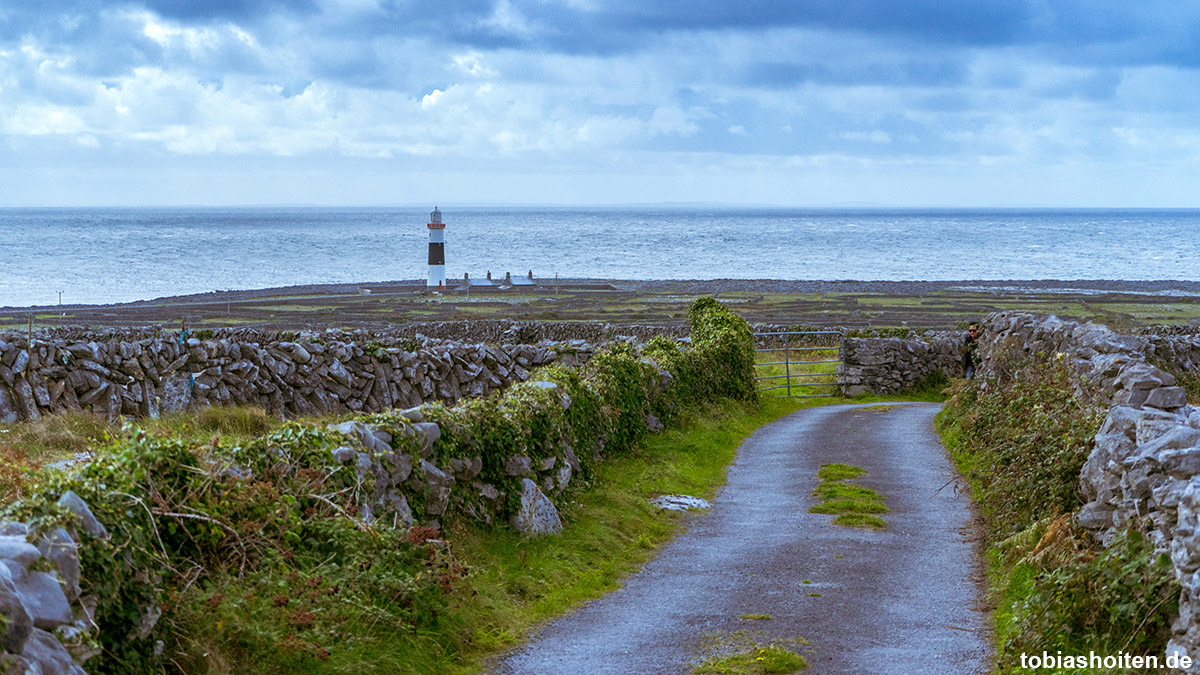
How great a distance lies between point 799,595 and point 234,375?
975 cm

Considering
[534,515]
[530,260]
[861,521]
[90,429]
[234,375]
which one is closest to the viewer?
[534,515]

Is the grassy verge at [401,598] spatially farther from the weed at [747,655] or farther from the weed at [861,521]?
the weed at [861,521]

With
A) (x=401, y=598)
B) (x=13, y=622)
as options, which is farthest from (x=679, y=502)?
(x=13, y=622)

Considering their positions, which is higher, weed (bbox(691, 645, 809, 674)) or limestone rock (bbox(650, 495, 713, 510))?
weed (bbox(691, 645, 809, 674))

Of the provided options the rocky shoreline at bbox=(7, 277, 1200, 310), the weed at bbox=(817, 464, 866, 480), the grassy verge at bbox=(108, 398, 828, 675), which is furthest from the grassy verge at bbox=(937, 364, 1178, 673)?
the rocky shoreline at bbox=(7, 277, 1200, 310)

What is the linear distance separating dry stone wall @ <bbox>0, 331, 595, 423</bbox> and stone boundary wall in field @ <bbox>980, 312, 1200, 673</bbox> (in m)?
9.68

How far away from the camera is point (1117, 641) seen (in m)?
6.41

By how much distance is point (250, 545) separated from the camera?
6891 mm

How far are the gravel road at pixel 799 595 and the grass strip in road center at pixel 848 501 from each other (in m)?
0.19

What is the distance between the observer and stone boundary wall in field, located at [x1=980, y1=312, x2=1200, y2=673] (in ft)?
18.8

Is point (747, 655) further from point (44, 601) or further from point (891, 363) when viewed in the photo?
point (891, 363)

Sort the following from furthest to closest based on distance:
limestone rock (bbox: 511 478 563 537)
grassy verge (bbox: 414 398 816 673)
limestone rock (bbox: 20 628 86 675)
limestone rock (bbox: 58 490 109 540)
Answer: limestone rock (bbox: 511 478 563 537), grassy verge (bbox: 414 398 816 673), limestone rock (bbox: 58 490 109 540), limestone rock (bbox: 20 628 86 675)

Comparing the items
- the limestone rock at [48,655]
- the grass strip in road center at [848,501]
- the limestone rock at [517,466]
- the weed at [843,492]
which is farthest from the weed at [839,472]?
the limestone rock at [48,655]

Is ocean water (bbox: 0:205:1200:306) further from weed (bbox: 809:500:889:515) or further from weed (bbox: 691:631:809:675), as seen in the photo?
weed (bbox: 691:631:809:675)
